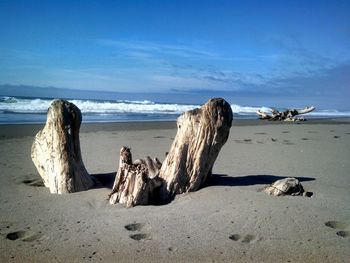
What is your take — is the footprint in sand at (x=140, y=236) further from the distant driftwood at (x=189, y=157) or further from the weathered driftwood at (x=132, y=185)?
the distant driftwood at (x=189, y=157)

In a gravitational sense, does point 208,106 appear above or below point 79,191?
above

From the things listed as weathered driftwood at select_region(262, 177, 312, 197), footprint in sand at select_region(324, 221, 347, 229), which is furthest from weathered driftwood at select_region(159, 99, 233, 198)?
footprint in sand at select_region(324, 221, 347, 229)

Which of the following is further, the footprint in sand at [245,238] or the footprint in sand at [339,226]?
the footprint in sand at [339,226]

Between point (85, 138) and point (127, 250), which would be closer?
point (127, 250)

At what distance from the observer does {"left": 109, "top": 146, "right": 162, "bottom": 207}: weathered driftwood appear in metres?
4.53

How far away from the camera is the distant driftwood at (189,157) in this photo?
15.5ft

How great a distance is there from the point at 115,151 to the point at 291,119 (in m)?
17.6

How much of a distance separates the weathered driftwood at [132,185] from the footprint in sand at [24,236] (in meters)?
1.11

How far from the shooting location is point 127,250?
337 centimetres

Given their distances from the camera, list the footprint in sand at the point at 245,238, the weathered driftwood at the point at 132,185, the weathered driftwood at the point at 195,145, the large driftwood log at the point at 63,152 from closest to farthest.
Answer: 1. the footprint in sand at the point at 245,238
2. the weathered driftwood at the point at 132,185
3. the weathered driftwood at the point at 195,145
4. the large driftwood log at the point at 63,152

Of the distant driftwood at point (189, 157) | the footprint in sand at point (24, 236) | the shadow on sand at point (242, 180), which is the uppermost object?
the distant driftwood at point (189, 157)

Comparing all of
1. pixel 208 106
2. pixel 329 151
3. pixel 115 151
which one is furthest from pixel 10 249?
pixel 329 151

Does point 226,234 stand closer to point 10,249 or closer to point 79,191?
point 10,249

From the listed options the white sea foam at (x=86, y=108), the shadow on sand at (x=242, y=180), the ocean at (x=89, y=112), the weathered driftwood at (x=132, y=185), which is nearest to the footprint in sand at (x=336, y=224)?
the shadow on sand at (x=242, y=180)
